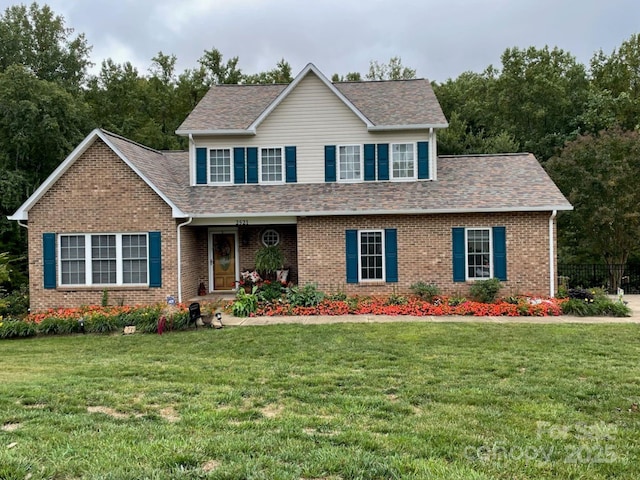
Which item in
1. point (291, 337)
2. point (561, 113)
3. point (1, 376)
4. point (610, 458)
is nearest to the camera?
point (610, 458)

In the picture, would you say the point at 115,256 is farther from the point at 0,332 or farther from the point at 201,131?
the point at 201,131

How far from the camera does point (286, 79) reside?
3553 cm

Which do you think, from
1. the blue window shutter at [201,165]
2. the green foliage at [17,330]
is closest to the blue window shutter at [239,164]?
the blue window shutter at [201,165]

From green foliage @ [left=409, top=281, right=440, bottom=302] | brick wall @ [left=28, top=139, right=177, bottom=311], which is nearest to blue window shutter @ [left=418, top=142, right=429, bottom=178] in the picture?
green foliage @ [left=409, top=281, right=440, bottom=302]

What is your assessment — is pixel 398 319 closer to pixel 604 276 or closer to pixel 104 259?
pixel 104 259

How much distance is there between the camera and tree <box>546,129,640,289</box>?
18.5 m

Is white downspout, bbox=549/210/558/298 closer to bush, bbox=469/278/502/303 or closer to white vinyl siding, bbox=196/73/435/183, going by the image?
bush, bbox=469/278/502/303

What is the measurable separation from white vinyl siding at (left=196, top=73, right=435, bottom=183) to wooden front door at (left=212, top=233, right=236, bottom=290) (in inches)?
127

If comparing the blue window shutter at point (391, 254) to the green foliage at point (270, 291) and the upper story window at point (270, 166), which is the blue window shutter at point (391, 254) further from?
the upper story window at point (270, 166)

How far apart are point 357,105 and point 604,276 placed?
12388 millimetres

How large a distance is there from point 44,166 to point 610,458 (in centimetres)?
2762

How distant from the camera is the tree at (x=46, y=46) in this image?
30306 millimetres

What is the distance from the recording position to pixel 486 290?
46.8 ft

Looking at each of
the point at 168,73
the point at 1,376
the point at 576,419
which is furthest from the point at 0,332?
the point at 168,73
